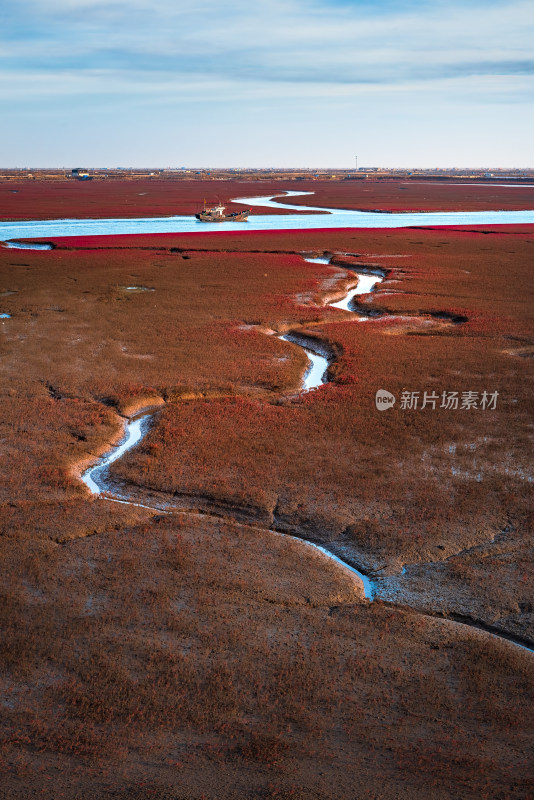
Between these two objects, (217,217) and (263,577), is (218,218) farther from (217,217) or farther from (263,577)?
(263,577)

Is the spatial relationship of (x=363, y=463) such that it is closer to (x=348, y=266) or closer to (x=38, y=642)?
(x=38, y=642)

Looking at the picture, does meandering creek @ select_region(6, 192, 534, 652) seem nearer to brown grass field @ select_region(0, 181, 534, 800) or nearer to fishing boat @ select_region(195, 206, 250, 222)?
brown grass field @ select_region(0, 181, 534, 800)

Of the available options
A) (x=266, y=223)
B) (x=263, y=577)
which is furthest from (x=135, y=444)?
(x=266, y=223)

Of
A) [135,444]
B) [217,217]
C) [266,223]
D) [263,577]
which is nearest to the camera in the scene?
[263,577]

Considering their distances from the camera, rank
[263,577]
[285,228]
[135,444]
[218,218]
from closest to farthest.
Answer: [263,577] → [135,444] → [285,228] → [218,218]

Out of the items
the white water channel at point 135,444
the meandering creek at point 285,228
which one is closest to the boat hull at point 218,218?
the meandering creek at point 285,228
